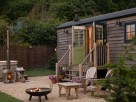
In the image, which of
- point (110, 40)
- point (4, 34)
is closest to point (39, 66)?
point (4, 34)

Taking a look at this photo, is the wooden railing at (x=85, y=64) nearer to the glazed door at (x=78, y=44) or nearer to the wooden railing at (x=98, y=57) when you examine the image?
the wooden railing at (x=98, y=57)

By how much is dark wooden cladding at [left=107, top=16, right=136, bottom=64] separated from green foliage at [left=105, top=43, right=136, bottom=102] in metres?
8.27

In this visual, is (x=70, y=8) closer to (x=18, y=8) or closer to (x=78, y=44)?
(x=18, y=8)

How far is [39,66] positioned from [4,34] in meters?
3.48

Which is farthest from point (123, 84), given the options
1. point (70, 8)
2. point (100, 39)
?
point (70, 8)

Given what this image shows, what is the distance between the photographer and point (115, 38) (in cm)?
1406

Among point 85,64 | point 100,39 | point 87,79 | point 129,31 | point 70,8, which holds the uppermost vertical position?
point 70,8

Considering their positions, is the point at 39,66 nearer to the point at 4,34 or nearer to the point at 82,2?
the point at 4,34

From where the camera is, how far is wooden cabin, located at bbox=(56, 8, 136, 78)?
13.3 meters

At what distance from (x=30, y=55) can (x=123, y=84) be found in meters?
17.4

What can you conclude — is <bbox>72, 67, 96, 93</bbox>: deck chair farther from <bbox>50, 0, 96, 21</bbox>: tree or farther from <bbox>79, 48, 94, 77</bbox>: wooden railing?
<bbox>50, 0, 96, 21</bbox>: tree

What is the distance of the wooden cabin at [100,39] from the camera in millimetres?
13289

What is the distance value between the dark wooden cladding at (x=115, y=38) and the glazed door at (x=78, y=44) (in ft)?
4.97

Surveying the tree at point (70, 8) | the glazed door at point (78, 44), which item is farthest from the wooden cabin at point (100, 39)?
the tree at point (70, 8)
